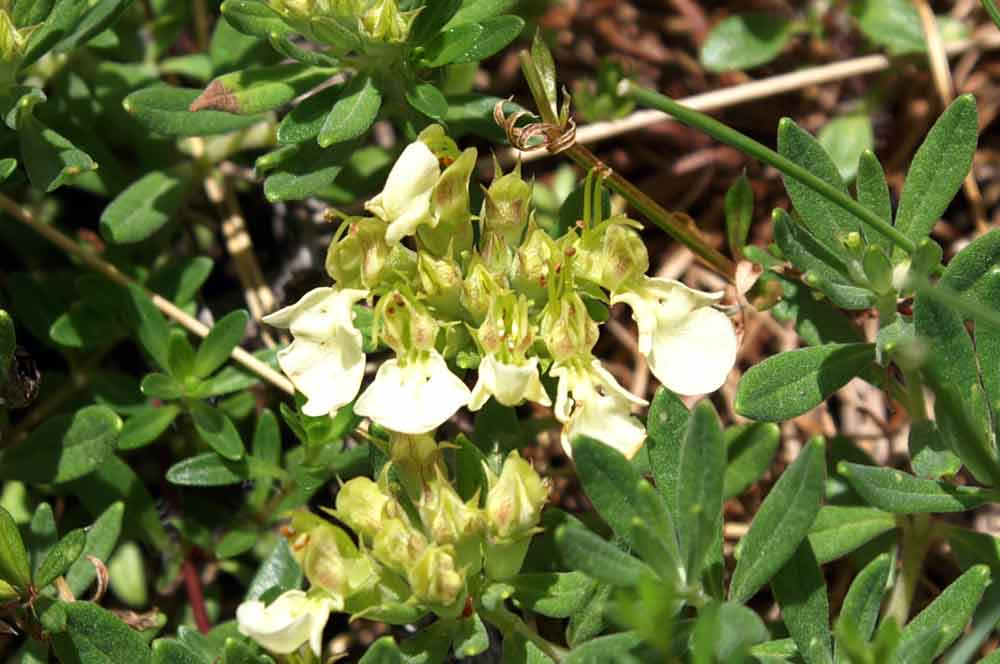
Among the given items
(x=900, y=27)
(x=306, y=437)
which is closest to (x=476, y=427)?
(x=306, y=437)

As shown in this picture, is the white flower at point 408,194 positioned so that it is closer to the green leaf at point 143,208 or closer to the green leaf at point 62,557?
the green leaf at point 62,557

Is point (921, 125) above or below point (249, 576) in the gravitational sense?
above

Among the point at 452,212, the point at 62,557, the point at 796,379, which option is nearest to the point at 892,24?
the point at 796,379

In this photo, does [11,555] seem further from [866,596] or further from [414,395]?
[866,596]

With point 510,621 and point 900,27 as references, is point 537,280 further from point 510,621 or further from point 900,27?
point 900,27

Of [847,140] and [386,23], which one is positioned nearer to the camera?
[386,23]
